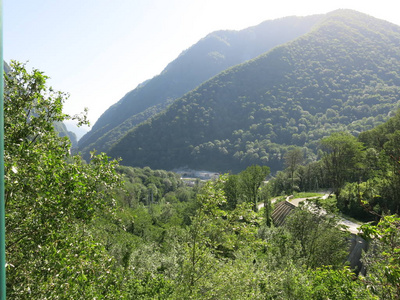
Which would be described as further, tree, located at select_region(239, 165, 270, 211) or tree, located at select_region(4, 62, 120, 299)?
tree, located at select_region(239, 165, 270, 211)

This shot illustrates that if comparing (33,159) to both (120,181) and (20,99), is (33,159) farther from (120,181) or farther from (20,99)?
(120,181)

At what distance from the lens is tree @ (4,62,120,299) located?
214 inches

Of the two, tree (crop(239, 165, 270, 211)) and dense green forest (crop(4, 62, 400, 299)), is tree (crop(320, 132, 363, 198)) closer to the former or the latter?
tree (crop(239, 165, 270, 211))

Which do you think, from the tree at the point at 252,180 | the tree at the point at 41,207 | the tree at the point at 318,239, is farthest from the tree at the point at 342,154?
the tree at the point at 41,207

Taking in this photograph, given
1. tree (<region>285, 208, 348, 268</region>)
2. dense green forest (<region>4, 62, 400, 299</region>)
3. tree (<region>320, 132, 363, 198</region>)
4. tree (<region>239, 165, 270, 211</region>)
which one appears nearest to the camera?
dense green forest (<region>4, 62, 400, 299</region>)

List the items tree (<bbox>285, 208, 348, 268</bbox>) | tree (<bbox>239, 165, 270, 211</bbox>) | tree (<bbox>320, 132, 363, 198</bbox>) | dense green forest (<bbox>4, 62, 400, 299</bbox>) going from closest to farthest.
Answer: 1. dense green forest (<bbox>4, 62, 400, 299</bbox>)
2. tree (<bbox>285, 208, 348, 268</bbox>)
3. tree (<bbox>320, 132, 363, 198</bbox>)
4. tree (<bbox>239, 165, 270, 211</bbox>)

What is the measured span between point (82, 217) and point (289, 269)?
1091cm

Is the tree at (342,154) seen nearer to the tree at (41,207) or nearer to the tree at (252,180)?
the tree at (252,180)

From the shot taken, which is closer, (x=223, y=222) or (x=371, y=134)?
(x=223, y=222)

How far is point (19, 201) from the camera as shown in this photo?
5.82m

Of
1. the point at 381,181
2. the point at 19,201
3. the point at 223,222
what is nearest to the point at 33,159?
the point at 19,201

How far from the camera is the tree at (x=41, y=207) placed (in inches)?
214

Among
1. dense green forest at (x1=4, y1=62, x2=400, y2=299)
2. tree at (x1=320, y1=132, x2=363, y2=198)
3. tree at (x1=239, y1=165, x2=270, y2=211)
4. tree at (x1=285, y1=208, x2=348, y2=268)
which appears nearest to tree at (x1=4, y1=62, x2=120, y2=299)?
dense green forest at (x1=4, y1=62, x2=400, y2=299)

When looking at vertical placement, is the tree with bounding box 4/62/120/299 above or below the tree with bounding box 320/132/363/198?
above
